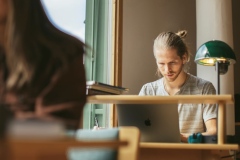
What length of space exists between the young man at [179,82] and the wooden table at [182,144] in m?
0.43

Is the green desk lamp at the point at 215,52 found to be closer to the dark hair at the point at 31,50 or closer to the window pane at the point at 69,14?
the window pane at the point at 69,14

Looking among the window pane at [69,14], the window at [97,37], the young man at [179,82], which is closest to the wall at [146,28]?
the window at [97,37]

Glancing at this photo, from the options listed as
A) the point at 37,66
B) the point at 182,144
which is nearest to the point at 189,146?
the point at 182,144

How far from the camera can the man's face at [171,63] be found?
9.50 feet

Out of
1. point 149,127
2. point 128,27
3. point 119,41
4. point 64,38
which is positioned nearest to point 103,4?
point 119,41

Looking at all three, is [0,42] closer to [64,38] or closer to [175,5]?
[64,38]

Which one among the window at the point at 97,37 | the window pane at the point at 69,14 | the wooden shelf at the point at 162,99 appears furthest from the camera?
the window at the point at 97,37

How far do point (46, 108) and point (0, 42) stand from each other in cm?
30

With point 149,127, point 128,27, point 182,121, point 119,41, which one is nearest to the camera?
A: point 149,127

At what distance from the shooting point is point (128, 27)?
479 cm

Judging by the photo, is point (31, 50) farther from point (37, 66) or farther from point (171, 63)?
point (171, 63)

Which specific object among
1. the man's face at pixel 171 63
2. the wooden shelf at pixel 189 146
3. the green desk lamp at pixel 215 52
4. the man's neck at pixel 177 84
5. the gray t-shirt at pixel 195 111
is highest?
the green desk lamp at pixel 215 52

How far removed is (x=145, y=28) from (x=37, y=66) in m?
3.90

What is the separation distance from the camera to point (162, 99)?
6.87 ft
